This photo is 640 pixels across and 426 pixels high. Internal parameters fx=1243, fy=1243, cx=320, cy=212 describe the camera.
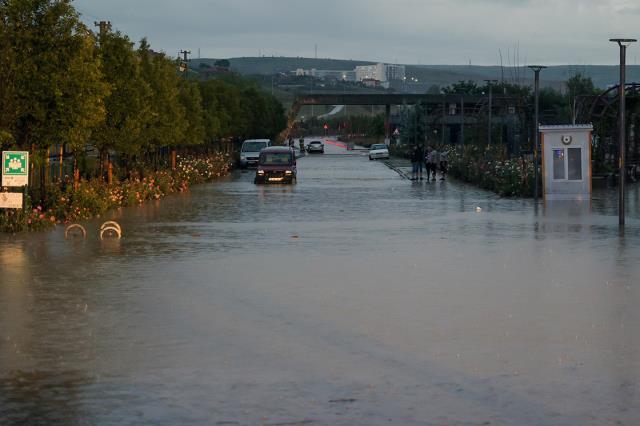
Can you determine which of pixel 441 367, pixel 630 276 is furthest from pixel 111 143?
pixel 441 367

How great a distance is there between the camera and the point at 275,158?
55.8m

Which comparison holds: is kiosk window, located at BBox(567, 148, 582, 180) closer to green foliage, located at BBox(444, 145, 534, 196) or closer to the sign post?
green foliage, located at BBox(444, 145, 534, 196)

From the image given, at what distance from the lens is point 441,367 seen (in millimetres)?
10641

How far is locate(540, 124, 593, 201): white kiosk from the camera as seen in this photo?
40.9 meters

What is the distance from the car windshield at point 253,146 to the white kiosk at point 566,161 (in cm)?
4115

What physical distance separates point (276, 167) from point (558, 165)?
1567cm

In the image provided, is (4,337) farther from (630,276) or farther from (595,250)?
(595,250)

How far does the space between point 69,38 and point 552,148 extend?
1820cm

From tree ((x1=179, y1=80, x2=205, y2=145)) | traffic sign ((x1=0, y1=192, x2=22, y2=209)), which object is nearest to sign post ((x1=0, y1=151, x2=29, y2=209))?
traffic sign ((x1=0, y1=192, x2=22, y2=209))

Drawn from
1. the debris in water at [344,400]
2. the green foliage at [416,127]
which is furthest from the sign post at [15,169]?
the green foliage at [416,127]

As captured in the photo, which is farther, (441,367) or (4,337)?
(4,337)

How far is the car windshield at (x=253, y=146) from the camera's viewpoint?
80.8m

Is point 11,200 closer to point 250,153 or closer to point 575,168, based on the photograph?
point 575,168

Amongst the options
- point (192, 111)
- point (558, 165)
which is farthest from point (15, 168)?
point (192, 111)
